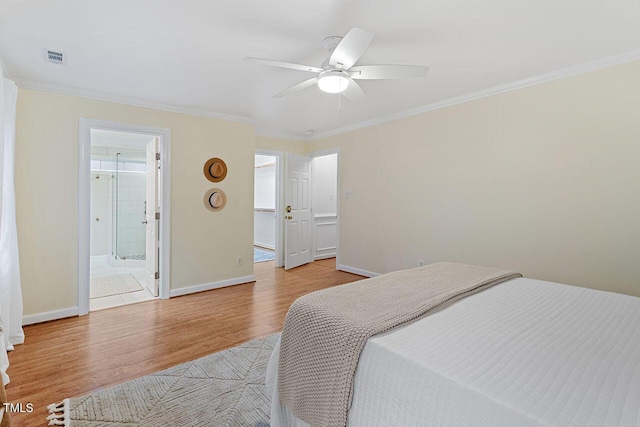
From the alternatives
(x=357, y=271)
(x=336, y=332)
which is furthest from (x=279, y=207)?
(x=336, y=332)

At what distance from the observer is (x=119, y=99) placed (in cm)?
325

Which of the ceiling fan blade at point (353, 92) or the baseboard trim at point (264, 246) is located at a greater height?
the ceiling fan blade at point (353, 92)

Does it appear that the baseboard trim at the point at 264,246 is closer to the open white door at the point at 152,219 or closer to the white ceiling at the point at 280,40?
the open white door at the point at 152,219

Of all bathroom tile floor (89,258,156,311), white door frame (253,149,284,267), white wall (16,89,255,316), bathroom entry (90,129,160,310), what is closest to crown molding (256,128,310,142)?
white door frame (253,149,284,267)

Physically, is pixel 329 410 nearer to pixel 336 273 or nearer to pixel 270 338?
pixel 270 338

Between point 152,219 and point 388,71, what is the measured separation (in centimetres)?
331

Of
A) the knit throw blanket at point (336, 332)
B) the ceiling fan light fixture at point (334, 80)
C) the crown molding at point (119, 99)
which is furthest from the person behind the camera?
the crown molding at point (119, 99)

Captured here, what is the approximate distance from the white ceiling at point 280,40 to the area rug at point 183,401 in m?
2.34

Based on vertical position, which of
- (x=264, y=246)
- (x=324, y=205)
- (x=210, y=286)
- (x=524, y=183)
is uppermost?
(x=524, y=183)

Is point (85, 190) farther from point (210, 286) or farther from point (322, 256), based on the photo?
point (322, 256)

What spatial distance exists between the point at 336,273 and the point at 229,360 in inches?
109

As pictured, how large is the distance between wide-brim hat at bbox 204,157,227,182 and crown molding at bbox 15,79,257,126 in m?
0.57

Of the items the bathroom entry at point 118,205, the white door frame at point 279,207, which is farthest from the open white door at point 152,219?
the white door frame at point 279,207

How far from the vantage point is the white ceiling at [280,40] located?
5.89ft
